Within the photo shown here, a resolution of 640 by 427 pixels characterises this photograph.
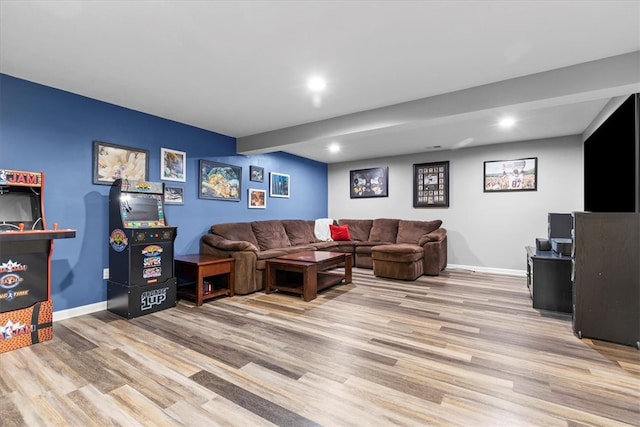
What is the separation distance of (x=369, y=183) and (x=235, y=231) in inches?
136

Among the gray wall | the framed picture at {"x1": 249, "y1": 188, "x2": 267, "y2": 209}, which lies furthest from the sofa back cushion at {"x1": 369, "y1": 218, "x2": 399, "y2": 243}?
the framed picture at {"x1": 249, "y1": 188, "x2": 267, "y2": 209}

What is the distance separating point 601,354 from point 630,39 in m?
2.35

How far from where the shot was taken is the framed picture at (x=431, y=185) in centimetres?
601

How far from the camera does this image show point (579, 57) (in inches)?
97.4

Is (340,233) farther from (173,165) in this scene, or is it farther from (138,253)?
(138,253)

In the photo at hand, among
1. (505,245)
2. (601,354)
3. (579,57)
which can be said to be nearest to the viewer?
(601,354)

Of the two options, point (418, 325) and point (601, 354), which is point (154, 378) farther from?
point (601, 354)

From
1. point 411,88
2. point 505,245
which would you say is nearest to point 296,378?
point 411,88

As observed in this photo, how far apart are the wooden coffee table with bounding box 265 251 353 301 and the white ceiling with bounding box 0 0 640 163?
175 centimetres

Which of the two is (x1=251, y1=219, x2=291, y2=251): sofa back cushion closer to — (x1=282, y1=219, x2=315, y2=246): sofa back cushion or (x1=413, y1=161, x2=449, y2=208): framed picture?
(x1=282, y1=219, x2=315, y2=246): sofa back cushion

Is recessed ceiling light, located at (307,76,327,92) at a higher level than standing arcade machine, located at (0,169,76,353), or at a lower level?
higher

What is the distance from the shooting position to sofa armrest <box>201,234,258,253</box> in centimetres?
399

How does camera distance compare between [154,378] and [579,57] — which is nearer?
[154,378]

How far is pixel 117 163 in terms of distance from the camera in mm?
3496
